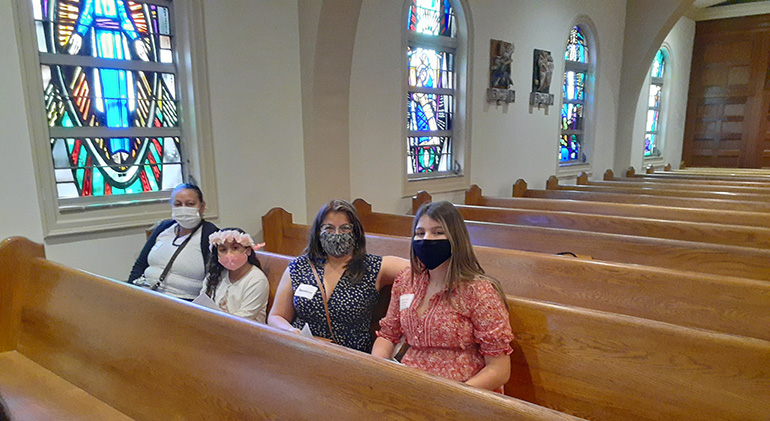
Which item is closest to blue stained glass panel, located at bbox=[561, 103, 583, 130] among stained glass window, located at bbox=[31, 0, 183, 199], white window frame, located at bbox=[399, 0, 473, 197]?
white window frame, located at bbox=[399, 0, 473, 197]

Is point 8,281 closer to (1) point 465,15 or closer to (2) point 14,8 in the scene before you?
(2) point 14,8

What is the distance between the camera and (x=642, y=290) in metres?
2.12

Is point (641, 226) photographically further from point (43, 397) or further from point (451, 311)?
point (43, 397)

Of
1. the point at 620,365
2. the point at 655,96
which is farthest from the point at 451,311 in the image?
the point at 655,96

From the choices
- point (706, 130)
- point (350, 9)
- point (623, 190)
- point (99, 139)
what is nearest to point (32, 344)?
point (99, 139)

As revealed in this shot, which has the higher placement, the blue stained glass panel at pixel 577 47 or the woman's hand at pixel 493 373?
the blue stained glass panel at pixel 577 47

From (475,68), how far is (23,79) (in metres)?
4.17

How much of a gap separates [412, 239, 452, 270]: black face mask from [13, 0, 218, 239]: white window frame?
227 cm

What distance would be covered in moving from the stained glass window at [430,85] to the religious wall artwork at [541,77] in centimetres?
139

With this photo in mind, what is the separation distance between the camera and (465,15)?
5250 mm

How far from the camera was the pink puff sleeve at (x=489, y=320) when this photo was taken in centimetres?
168

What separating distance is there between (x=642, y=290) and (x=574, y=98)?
593cm

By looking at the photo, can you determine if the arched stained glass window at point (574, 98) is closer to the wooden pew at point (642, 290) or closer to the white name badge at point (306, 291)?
the wooden pew at point (642, 290)

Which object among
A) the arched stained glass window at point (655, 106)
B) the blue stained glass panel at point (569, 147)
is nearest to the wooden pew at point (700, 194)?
the blue stained glass panel at point (569, 147)
